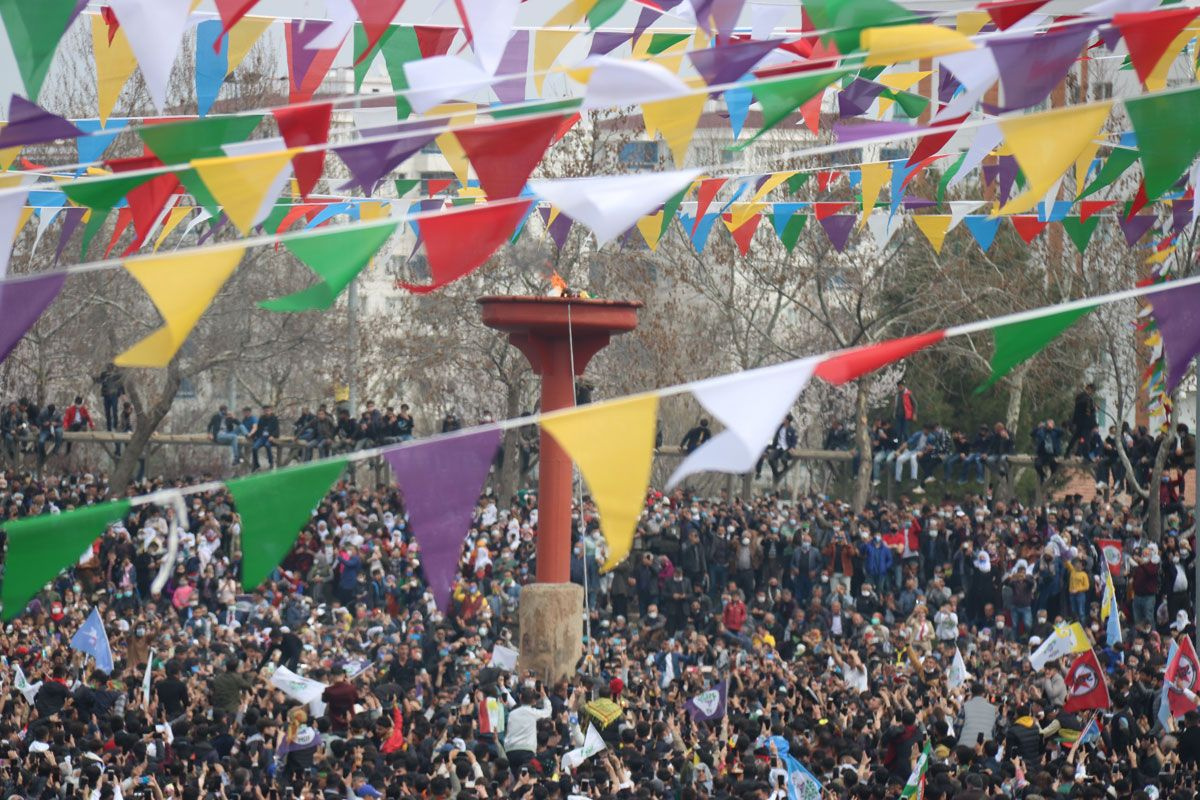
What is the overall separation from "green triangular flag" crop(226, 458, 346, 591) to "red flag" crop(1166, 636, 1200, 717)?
1056 cm

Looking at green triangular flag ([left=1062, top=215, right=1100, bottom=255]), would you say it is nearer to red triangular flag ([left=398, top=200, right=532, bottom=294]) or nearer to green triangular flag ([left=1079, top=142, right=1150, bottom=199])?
green triangular flag ([left=1079, top=142, right=1150, bottom=199])

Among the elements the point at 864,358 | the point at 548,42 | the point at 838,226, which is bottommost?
the point at 864,358

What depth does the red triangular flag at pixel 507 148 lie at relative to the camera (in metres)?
8.23

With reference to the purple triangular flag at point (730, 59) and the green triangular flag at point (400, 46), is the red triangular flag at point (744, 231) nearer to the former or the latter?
the green triangular flag at point (400, 46)

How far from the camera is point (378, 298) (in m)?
76.7

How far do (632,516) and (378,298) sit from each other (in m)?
70.6

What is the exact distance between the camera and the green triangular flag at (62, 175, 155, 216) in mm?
8227

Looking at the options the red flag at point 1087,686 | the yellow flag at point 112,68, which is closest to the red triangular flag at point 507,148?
the yellow flag at point 112,68

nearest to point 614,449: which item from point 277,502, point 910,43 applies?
point 277,502

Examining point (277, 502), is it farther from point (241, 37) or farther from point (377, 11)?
point (241, 37)

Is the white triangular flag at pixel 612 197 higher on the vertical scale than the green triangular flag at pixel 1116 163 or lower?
lower

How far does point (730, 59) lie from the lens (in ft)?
27.9

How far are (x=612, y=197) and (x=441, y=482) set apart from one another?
1.43 m

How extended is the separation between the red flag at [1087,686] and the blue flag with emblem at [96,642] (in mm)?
10055
